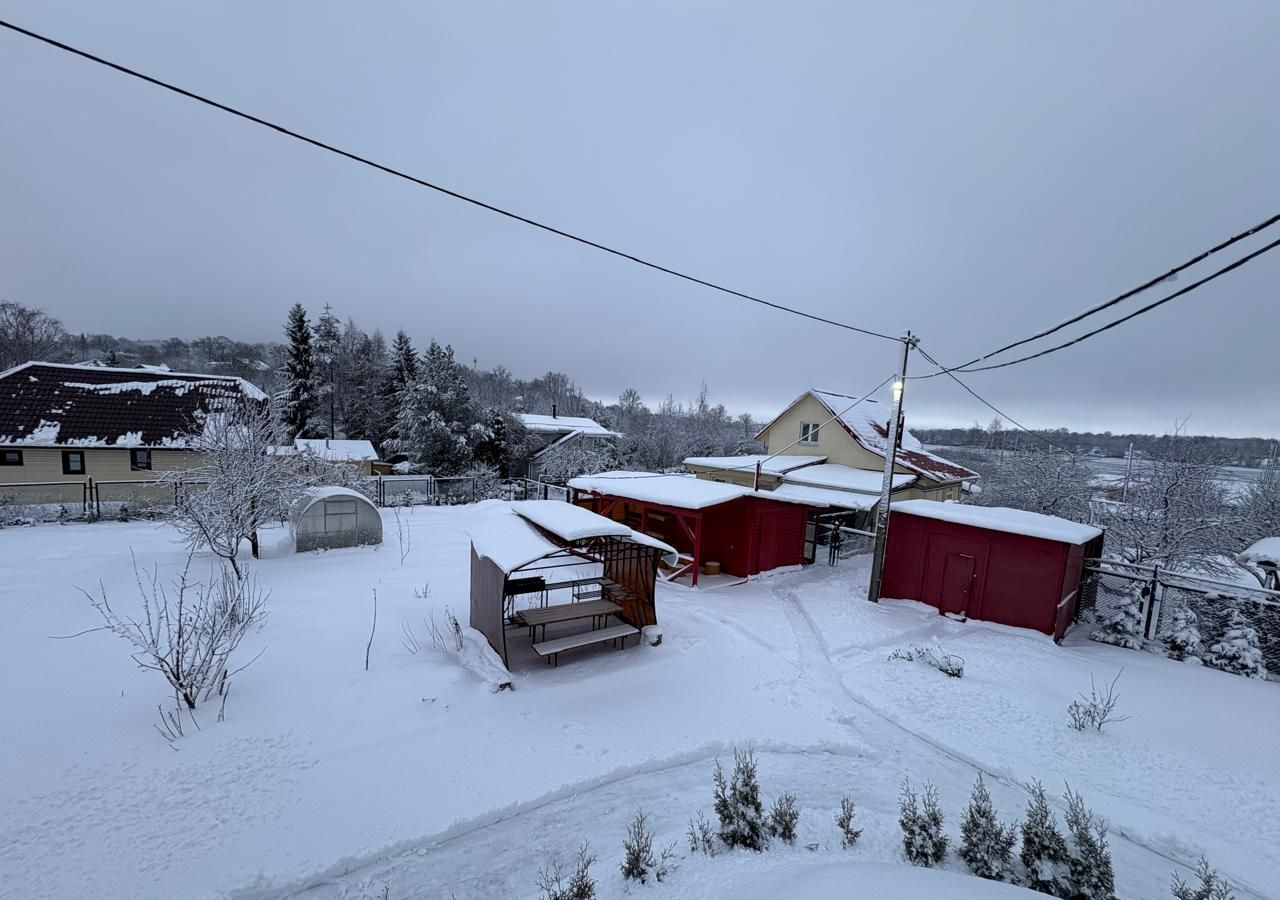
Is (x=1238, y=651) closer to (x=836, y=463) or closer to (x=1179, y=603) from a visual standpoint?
(x=1179, y=603)

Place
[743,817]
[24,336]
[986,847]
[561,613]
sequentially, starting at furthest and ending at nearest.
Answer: [24,336], [561,613], [743,817], [986,847]

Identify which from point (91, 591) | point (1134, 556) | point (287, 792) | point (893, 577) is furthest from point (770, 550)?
point (91, 591)

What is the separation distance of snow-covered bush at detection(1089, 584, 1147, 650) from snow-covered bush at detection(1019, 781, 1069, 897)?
8525 mm

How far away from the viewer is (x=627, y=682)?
23.4 feet

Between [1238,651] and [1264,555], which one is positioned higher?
[1264,555]

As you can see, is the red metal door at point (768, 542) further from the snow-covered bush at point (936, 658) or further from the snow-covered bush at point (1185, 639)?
the snow-covered bush at point (1185, 639)

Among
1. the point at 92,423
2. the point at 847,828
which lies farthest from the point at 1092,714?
the point at 92,423

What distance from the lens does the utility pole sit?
10828mm

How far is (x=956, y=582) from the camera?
10.8 meters

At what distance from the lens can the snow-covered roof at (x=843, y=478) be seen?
16859mm

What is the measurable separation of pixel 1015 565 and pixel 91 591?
17769 millimetres

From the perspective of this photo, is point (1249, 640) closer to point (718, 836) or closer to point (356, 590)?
point (718, 836)

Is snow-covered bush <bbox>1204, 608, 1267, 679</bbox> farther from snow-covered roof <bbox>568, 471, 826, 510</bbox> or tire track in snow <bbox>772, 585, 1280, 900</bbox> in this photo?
snow-covered roof <bbox>568, 471, 826, 510</bbox>

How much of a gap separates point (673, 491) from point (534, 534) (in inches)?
230
